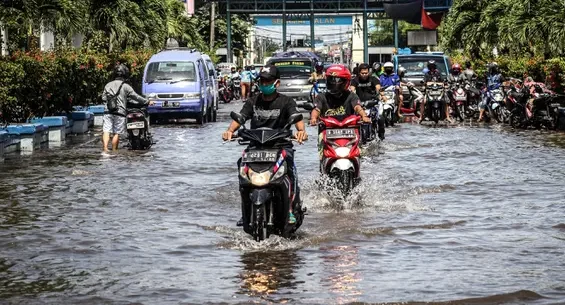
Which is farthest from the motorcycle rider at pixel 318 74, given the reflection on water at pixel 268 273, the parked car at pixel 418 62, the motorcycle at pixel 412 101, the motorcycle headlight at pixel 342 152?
the reflection on water at pixel 268 273

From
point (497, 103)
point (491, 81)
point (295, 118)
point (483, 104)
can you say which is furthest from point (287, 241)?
point (483, 104)

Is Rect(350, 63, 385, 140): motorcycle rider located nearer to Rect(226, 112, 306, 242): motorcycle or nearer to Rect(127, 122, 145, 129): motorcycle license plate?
Rect(127, 122, 145, 129): motorcycle license plate

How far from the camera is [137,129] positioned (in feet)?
74.8

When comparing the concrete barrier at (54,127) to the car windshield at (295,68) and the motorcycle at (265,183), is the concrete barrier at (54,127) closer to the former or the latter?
the motorcycle at (265,183)

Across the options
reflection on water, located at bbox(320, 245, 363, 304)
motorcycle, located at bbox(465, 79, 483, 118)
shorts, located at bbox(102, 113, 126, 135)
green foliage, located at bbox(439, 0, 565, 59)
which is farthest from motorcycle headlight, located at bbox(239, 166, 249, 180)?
motorcycle, located at bbox(465, 79, 483, 118)

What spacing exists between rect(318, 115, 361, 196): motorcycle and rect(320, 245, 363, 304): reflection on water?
2598 millimetres

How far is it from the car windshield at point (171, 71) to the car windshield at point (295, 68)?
27.4 ft

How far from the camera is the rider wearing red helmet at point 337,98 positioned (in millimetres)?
13992

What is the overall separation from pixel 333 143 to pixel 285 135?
9.13 ft

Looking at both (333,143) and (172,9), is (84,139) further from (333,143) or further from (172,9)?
(172,9)

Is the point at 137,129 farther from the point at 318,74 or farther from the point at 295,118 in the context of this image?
the point at 295,118

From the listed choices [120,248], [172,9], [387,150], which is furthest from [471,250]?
[172,9]

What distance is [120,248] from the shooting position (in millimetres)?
11102

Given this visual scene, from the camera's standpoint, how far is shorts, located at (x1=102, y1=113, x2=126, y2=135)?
2220cm
